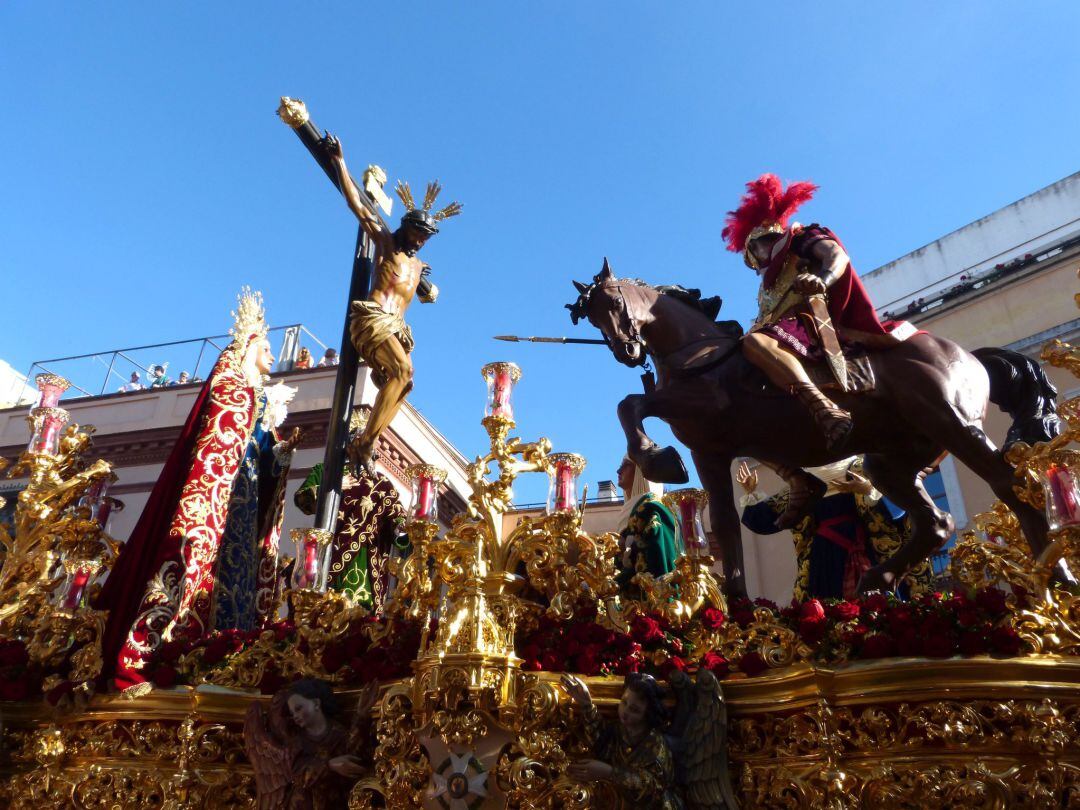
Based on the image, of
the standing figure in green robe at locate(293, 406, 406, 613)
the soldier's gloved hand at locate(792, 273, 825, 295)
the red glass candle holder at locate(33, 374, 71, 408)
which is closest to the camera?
the soldier's gloved hand at locate(792, 273, 825, 295)

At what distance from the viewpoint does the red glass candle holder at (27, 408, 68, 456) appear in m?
5.44

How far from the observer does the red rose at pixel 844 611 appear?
11.6ft

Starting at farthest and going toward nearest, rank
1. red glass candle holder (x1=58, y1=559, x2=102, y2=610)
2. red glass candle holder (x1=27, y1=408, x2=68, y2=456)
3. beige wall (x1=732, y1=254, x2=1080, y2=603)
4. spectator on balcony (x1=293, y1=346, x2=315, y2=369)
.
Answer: spectator on balcony (x1=293, y1=346, x2=315, y2=369) < beige wall (x1=732, y1=254, x2=1080, y2=603) < red glass candle holder (x1=58, y1=559, x2=102, y2=610) < red glass candle holder (x1=27, y1=408, x2=68, y2=456)

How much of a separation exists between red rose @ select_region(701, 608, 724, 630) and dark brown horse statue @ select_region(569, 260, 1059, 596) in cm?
90

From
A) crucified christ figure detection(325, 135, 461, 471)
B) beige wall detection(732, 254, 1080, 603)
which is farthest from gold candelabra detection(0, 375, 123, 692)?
beige wall detection(732, 254, 1080, 603)

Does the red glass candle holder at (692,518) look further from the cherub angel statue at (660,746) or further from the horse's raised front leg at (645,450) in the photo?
the cherub angel statue at (660,746)

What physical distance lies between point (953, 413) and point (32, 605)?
5.53m

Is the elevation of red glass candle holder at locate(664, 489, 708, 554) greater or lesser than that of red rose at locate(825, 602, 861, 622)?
greater

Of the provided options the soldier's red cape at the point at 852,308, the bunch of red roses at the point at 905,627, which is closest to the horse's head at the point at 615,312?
the soldier's red cape at the point at 852,308

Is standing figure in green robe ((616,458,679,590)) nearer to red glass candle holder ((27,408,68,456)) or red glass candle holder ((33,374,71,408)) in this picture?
red glass candle holder ((27,408,68,456))

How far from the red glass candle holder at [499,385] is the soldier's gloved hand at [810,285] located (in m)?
1.84

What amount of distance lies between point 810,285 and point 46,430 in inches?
196

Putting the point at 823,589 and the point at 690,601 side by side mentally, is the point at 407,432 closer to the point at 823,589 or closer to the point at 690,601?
the point at 823,589

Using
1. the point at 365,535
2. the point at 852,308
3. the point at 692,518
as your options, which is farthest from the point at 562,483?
the point at 852,308
